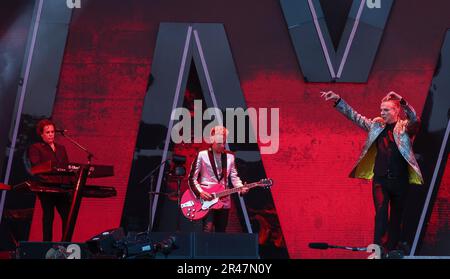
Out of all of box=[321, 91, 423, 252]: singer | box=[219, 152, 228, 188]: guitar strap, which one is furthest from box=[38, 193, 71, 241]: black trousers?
box=[321, 91, 423, 252]: singer

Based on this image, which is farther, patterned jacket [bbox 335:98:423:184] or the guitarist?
the guitarist

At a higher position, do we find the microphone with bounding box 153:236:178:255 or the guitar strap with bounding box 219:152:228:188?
the guitar strap with bounding box 219:152:228:188

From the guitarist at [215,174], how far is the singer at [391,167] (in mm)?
1574

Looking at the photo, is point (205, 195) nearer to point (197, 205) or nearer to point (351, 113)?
point (197, 205)

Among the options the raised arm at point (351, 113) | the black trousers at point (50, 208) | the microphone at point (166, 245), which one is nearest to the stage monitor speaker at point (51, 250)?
the microphone at point (166, 245)

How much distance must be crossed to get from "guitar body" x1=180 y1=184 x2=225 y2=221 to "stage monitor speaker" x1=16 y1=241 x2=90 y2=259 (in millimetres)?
2448

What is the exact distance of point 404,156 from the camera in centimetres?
852

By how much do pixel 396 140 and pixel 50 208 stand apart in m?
3.66

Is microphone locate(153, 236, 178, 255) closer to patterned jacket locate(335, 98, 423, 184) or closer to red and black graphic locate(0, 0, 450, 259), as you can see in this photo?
patterned jacket locate(335, 98, 423, 184)

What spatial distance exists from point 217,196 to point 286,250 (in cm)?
142

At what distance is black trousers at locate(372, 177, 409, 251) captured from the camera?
331 inches

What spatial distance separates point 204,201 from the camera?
30.8 ft
